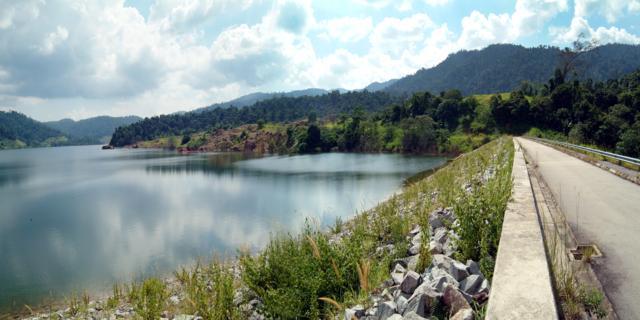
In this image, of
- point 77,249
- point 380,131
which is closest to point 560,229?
point 77,249

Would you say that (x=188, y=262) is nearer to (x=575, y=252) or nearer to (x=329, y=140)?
(x=575, y=252)

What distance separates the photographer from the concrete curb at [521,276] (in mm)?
3410

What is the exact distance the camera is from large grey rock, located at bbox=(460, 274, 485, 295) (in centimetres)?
479

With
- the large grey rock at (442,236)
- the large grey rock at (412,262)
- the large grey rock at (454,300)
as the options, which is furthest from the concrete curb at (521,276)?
the large grey rock at (412,262)

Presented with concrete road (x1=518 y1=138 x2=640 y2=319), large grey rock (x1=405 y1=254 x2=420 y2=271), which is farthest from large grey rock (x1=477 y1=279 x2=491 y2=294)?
large grey rock (x1=405 y1=254 x2=420 y2=271)

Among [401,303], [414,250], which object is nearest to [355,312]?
[401,303]

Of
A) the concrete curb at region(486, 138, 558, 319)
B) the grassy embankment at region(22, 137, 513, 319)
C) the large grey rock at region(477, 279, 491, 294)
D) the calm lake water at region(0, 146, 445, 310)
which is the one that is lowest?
the calm lake water at region(0, 146, 445, 310)

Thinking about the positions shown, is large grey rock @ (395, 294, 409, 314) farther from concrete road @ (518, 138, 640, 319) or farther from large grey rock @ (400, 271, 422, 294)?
concrete road @ (518, 138, 640, 319)

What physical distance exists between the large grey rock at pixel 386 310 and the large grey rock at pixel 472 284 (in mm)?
952

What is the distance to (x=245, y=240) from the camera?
21.4 meters

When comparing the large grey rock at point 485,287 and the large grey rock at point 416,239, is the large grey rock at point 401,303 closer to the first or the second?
the large grey rock at point 485,287

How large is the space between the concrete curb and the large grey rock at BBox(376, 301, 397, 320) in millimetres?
1449

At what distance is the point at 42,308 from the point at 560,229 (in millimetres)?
17159

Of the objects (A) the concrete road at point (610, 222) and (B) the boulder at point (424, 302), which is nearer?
(B) the boulder at point (424, 302)
